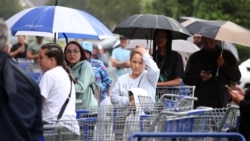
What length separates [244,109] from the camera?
275 inches

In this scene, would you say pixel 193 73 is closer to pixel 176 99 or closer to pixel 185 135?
pixel 176 99

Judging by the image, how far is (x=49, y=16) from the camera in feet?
31.3

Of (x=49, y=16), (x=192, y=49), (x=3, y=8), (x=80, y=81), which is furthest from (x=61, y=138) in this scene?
(x=3, y=8)

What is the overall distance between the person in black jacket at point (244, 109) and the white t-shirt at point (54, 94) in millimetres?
1456

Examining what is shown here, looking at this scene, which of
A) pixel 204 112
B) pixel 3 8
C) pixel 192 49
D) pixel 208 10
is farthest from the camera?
pixel 3 8

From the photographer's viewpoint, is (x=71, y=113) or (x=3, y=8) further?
(x=3, y=8)

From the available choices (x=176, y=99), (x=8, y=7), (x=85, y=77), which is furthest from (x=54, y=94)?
(x=8, y=7)

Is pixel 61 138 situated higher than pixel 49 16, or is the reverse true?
pixel 49 16

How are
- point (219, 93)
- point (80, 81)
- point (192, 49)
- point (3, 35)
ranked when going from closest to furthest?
1. point (3, 35)
2. point (80, 81)
3. point (219, 93)
4. point (192, 49)

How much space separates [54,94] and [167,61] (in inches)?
126

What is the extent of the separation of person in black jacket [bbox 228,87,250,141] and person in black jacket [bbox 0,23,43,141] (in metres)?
2.05

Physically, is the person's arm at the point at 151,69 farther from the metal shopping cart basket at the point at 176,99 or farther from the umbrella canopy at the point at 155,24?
the umbrella canopy at the point at 155,24

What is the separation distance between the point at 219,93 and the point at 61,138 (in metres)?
3.91

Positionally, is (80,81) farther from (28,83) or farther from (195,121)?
(28,83)
